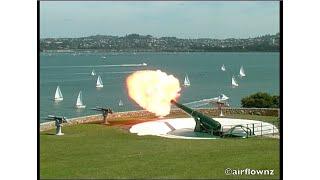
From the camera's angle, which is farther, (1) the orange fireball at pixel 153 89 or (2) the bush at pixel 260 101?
(1) the orange fireball at pixel 153 89

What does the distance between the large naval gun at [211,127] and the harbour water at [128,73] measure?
18 cm

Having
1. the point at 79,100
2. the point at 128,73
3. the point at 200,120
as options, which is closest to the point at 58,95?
the point at 79,100

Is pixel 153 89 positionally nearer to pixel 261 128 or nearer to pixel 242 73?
pixel 242 73

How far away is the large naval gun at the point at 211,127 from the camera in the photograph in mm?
12453

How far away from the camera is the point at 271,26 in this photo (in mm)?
12062

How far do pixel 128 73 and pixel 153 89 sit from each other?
49cm

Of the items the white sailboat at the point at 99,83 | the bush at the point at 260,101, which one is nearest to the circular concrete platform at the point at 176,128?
the bush at the point at 260,101

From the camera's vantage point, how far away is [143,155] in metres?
12.2

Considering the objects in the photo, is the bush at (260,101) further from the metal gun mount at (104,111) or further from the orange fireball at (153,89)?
the metal gun mount at (104,111)

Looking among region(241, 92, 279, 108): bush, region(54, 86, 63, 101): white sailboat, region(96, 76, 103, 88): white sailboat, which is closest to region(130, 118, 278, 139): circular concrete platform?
region(241, 92, 279, 108): bush
